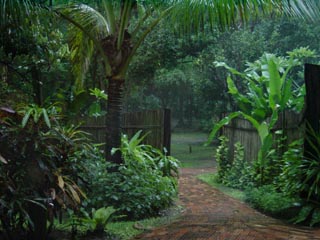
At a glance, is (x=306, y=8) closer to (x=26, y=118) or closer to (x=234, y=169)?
(x=26, y=118)

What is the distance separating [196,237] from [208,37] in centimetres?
1109

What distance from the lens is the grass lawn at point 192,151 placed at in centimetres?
1782

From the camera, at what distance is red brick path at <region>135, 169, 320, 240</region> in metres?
5.39

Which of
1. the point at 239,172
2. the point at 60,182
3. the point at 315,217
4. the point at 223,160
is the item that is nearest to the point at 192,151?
the point at 223,160

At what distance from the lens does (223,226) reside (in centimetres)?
591

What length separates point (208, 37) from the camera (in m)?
15.5

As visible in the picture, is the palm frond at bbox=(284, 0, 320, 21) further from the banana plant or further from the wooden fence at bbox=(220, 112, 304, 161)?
the banana plant

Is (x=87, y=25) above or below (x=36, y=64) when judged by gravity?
above

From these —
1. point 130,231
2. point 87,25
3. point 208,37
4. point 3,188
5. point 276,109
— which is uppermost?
point 208,37

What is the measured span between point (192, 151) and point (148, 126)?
1199cm

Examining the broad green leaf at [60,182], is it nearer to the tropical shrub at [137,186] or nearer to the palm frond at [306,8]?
the tropical shrub at [137,186]

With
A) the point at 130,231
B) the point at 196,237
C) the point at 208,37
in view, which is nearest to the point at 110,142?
the point at 130,231

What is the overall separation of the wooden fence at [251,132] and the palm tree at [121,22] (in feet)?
7.57

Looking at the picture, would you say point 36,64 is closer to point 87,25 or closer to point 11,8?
point 87,25
